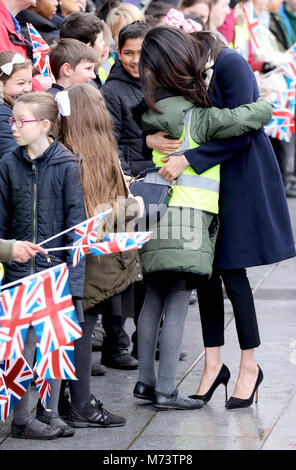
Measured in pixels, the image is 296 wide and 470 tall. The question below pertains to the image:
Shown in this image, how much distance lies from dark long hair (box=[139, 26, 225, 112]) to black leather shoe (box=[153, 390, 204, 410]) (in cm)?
141

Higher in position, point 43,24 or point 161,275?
point 43,24

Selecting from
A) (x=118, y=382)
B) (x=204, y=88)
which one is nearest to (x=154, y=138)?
(x=204, y=88)

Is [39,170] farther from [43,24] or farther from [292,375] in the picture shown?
[43,24]

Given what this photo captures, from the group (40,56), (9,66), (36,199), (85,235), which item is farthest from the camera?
(40,56)

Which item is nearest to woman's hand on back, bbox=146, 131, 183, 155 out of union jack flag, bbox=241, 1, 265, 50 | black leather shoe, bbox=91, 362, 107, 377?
black leather shoe, bbox=91, 362, 107, 377

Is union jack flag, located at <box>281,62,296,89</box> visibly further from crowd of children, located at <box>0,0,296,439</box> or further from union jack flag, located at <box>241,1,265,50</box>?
crowd of children, located at <box>0,0,296,439</box>

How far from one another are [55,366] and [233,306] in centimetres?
117

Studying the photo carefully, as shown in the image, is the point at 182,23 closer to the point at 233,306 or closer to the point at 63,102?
the point at 63,102

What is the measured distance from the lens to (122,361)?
232 inches

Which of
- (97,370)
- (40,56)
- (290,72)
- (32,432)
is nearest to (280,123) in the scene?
(290,72)

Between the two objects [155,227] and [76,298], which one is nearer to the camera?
[76,298]

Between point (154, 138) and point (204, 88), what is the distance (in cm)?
37

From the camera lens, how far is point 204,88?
4.91 meters

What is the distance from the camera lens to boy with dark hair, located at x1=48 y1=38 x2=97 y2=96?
5703 mm
